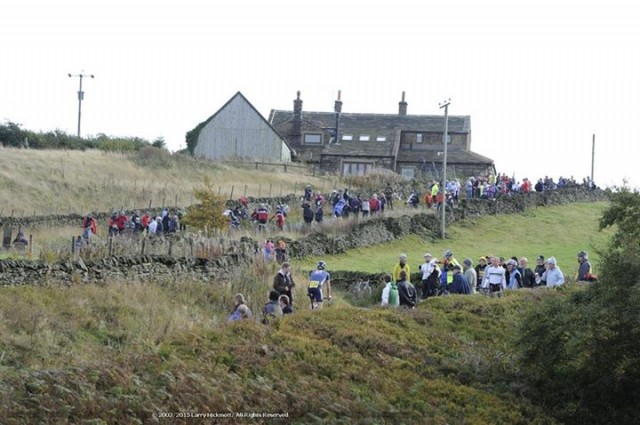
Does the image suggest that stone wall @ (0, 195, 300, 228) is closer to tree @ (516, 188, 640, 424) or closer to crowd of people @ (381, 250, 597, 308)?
crowd of people @ (381, 250, 597, 308)

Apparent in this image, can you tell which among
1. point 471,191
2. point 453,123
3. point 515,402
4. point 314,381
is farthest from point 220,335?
point 453,123

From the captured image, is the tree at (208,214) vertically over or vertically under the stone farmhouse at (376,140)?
under

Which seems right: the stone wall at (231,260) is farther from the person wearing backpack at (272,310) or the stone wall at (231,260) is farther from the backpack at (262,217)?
the person wearing backpack at (272,310)

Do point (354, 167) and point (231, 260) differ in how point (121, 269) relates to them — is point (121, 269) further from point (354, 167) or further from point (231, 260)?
point (354, 167)

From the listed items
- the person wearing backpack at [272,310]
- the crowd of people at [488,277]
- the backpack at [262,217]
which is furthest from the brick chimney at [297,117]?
the person wearing backpack at [272,310]

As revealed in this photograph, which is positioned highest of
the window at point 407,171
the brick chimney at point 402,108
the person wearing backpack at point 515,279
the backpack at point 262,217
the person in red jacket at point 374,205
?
the brick chimney at point 402,108

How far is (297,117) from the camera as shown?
90.4 m

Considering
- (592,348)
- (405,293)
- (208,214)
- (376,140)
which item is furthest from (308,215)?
(376,140)

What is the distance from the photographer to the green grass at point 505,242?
4191cm

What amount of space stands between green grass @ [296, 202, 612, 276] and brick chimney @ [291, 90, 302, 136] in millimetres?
30501

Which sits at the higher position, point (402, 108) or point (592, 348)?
point (402, 108)

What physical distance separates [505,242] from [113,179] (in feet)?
77.4

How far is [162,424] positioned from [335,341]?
240 inches

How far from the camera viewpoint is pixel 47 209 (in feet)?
179
